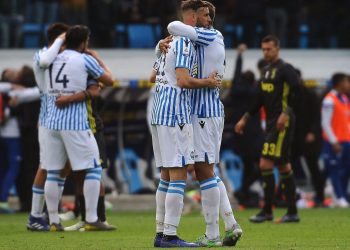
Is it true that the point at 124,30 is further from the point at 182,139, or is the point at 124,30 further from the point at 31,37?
the point at 182,139

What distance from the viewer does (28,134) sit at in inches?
703

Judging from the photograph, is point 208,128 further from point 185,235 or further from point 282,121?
point 282,121

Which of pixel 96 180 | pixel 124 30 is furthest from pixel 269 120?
pixel 124 30

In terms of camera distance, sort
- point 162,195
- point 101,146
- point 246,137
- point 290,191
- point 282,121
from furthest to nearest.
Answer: point 246,137
point 290,191
point 282,121
point 101,146
point 162,195

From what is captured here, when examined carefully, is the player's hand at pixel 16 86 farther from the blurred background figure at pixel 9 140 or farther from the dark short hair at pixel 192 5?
the dark short hair at pixel 192 5

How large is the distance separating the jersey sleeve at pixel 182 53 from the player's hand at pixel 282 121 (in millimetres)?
4052

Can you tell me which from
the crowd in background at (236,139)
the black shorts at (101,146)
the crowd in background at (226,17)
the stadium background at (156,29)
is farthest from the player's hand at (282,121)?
the crowd in background at (226,17)

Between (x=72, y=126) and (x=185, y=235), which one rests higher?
(x=72, y=126)

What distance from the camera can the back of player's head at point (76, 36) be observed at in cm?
1263

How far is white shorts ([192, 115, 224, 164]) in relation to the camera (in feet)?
33.3

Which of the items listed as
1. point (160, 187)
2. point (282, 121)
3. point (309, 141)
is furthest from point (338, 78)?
point (160, 187)

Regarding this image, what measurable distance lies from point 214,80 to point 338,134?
31.4 feet

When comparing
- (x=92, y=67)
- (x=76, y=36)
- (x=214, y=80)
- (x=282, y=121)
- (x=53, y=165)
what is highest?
(x=76, y=36)

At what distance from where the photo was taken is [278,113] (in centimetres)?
1402
